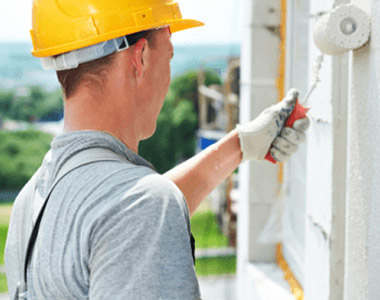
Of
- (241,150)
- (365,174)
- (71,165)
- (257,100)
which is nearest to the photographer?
(71,165)

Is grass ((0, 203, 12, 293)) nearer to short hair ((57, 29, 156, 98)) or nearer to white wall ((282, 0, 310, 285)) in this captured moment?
white wall ((282, 0, 310, 285))

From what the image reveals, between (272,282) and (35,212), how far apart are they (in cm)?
229

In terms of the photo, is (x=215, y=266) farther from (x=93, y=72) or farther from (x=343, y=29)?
(x=93, y=72)

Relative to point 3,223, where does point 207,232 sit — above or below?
above

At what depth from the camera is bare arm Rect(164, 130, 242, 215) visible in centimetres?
192

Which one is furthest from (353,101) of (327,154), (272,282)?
(272,282)

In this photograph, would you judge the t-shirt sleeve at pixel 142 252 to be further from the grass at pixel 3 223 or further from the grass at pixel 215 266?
the grass at pixel 3 223

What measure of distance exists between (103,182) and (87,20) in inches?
17.7

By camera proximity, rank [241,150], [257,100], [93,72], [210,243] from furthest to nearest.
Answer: [210,243], [257,100], [241,150], [93,72]

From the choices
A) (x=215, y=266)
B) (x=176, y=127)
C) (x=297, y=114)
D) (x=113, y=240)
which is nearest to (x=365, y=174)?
(x=297, y=114)

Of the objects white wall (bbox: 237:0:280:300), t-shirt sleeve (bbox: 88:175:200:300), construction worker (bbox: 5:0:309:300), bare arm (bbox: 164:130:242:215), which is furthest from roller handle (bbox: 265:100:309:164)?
white wall (bbox: 237:0:280:300)

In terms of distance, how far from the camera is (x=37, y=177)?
133 centimetres

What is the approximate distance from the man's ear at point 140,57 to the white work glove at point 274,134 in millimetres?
814

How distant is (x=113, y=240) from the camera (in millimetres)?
998
